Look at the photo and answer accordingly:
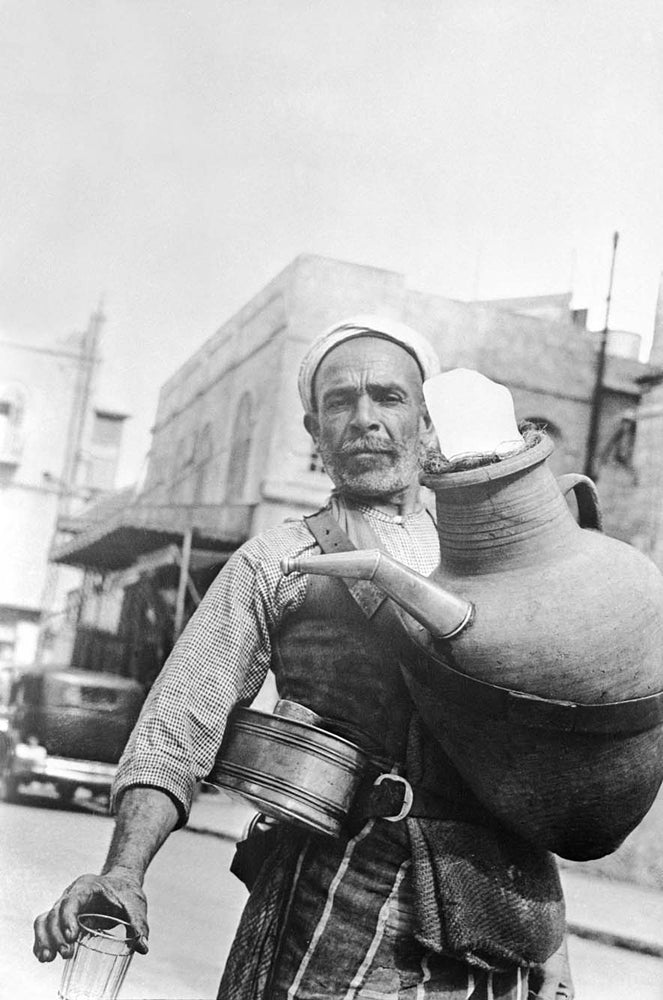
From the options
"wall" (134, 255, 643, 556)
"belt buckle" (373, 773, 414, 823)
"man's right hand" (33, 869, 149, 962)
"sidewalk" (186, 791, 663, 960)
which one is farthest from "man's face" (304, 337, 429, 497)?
"sidewalk" (186, 791, 663, 960)

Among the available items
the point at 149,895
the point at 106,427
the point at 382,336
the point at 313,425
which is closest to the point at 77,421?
the point at 106,427

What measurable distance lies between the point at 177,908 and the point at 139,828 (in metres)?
4.12

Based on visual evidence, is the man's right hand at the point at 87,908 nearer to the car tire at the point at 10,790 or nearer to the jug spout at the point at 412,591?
the jug spout at the point at 412,591

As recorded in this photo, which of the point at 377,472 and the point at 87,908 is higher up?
the point at 377,472

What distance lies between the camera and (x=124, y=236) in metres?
3.12

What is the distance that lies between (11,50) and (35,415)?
894mm

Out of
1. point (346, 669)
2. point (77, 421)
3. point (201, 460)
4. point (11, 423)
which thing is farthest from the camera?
point (201, 460)

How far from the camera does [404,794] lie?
1.39m

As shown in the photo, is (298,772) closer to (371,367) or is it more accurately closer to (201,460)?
(371,367)

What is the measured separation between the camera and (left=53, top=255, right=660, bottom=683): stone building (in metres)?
3.49

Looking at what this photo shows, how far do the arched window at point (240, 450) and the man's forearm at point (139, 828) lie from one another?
277 cm

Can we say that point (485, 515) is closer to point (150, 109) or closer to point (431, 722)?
point (431, 722)

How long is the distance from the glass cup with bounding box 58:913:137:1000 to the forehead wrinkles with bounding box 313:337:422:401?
706 millimetres

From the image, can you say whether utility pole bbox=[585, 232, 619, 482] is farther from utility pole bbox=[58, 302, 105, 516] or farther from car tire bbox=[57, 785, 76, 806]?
car tire bbox=[57, 785, 76, 806]
